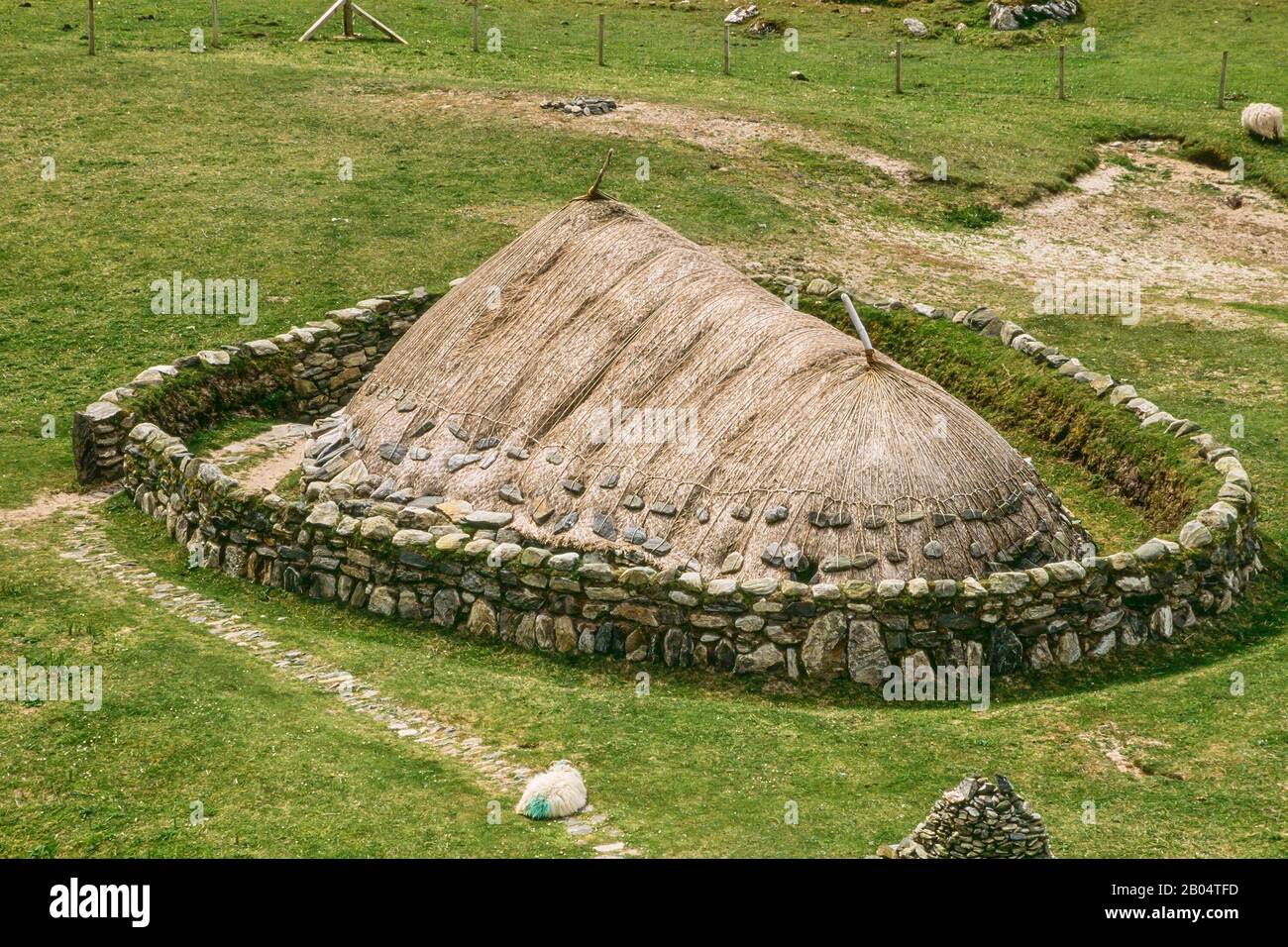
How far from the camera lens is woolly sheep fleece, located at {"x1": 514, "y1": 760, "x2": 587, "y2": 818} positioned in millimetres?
14758

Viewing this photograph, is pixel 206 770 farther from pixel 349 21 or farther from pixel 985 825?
pixel 349 21

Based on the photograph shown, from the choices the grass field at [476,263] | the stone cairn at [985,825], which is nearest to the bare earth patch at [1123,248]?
the grass field at [476,263]

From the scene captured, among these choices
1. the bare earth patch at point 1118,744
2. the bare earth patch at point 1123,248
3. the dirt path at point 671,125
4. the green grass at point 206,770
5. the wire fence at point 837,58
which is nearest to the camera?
the green grass at point 206,770

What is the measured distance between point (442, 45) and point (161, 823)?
3771 cm

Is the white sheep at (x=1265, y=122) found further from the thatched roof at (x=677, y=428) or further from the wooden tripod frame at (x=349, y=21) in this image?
the thatched roof at (x=677, y=428)

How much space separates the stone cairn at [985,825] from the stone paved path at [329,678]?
2682 mm

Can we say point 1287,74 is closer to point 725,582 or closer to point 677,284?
point 677,284

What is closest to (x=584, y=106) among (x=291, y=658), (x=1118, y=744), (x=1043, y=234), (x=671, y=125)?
(x=671, y=125)

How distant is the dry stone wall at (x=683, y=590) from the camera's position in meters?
18.0

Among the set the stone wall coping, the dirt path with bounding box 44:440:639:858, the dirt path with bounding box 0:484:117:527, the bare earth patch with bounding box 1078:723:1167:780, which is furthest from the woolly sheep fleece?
the dirt path with bounding box 0:484:117:527

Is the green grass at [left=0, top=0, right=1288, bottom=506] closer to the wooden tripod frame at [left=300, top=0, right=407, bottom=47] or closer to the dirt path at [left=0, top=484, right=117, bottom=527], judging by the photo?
the dirt path at [left=0, top=484, right=117, bottom=527]

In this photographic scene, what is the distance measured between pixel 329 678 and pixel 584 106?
1017 inches

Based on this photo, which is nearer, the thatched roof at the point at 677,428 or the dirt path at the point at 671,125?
the thatched roof at the point at 677,428

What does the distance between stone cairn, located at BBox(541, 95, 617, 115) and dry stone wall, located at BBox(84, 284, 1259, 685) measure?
69.3 ft
